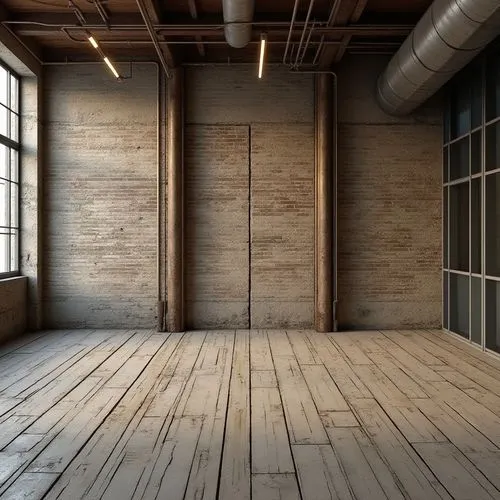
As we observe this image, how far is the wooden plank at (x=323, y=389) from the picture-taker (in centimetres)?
456

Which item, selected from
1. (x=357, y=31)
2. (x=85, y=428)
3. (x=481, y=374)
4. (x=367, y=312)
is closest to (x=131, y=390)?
(x=85, y=428)

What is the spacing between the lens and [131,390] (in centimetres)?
508

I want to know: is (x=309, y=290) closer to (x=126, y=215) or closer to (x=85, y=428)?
(x=126, y=215)

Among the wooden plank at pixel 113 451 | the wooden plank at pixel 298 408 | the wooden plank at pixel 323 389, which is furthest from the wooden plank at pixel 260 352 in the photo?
the wooden plank at pixel 113 451

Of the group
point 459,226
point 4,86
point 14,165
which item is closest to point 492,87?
point 459,226

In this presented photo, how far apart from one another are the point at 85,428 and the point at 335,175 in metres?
5.87

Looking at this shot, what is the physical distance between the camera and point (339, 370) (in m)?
5.89

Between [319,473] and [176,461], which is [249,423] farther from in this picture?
[319,473]

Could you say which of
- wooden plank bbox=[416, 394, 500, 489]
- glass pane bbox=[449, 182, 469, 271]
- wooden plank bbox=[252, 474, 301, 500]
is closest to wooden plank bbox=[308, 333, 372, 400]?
wooden plank bbox=[416, 394, 500, 489]

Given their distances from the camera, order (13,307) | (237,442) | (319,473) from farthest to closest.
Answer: (13,307) < (237,442) < (319,473)

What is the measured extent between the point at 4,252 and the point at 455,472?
7095 millimetres

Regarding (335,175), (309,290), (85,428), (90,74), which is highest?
(90,74)

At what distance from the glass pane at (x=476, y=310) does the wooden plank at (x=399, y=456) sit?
3243 mm

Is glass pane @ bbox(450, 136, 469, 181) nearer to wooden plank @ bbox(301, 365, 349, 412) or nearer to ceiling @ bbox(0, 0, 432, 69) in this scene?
ceiling @ bbox(0, 0, 432, 69)
